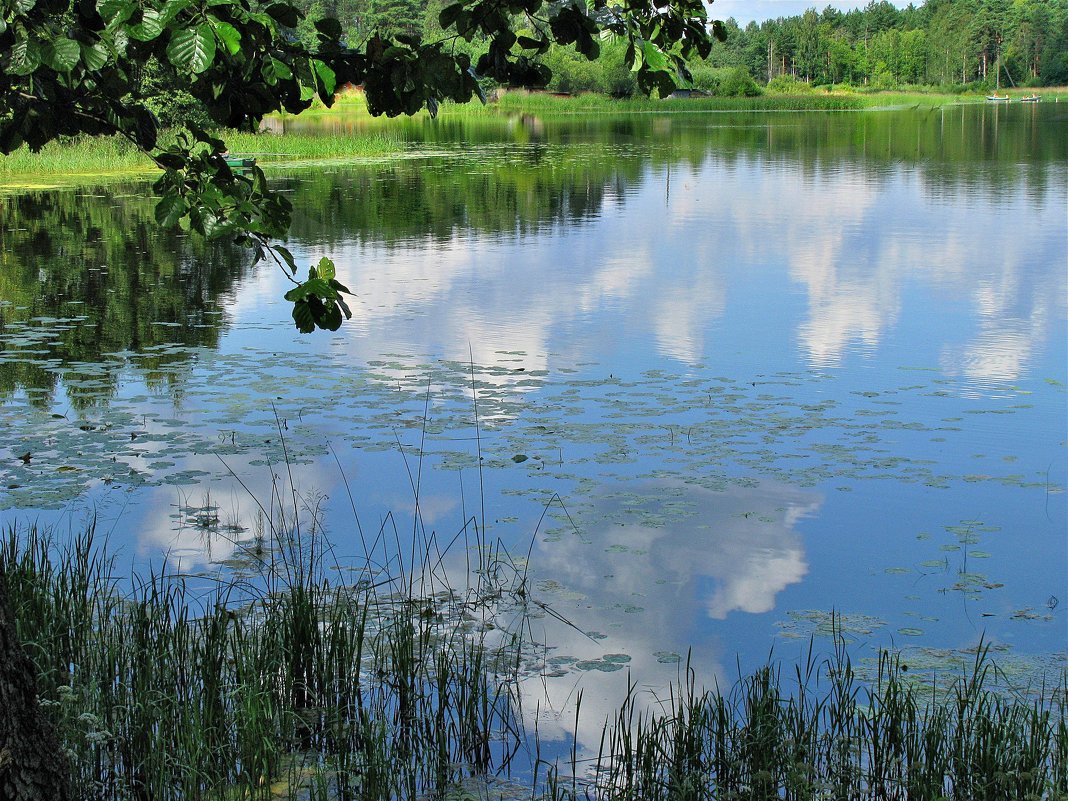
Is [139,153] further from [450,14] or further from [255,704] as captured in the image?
[450,14]

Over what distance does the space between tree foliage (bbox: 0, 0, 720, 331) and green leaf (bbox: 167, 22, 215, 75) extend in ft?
0.30

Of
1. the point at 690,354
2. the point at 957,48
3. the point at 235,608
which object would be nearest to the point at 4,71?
the point at 235,608

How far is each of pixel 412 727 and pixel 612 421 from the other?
4.08 m

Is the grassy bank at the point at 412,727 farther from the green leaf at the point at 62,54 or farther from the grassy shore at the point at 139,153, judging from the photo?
the grassy shore at the point at 139,153

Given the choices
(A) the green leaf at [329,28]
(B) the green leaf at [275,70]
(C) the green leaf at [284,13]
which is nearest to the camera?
(B) the green leaf at [275,70]

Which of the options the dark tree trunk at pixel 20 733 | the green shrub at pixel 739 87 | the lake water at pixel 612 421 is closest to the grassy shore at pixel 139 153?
the lake water at pixel 612 421

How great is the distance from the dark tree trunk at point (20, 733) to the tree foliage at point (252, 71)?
109cm

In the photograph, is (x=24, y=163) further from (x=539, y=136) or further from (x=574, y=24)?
(x=574, y=24)

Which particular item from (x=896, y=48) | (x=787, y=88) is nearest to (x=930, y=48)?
(x=896, y=48)

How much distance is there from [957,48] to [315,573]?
111 meters

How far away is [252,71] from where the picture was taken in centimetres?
294

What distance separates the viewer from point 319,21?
10.6 feet

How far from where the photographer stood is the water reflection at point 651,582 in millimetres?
4242

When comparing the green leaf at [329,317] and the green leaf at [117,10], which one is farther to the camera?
the green leaf at [329,317]
